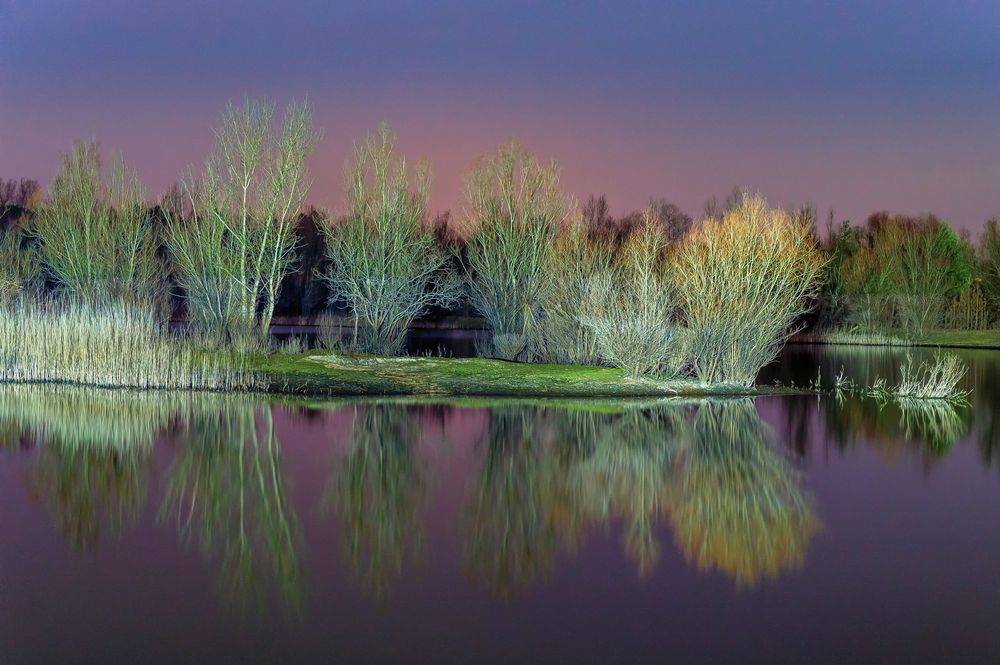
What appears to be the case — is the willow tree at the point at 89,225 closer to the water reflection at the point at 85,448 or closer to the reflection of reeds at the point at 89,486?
the water reflection at the point at 85,448

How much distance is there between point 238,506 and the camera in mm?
10023

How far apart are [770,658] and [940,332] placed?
146 feet

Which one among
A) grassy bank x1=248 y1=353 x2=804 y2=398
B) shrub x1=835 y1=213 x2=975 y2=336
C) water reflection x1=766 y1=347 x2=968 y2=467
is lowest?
water reflection x1=766 y1=347 x2=968 y2=467

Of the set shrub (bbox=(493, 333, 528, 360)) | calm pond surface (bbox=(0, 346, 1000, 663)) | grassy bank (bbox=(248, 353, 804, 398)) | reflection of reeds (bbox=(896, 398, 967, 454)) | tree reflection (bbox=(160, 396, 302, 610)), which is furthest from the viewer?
shrub (bbox=(493, 333, 528, 360))

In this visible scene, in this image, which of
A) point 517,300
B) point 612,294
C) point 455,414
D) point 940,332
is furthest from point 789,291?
point 940,332

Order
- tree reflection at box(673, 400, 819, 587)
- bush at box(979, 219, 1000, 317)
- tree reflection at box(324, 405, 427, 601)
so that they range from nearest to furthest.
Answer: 1. tree reflection at box(324, 405, 427, 601)
2. tree reflection at box(673, 400, 819, 587)
3. bush at box(979, 219, 1000, 317)

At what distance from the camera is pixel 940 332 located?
45.9 metres

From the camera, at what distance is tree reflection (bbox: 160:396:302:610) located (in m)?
7.62

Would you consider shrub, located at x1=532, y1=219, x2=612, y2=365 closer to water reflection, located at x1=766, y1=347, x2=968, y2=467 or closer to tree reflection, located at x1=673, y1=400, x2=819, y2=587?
water reflection, located at x1=766, y1=347, x2=968, y2=467

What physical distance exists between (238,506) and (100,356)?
10109 mm

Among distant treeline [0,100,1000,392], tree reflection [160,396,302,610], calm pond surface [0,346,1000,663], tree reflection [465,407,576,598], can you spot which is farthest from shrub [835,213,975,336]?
tree reflection [160,396,302,610]

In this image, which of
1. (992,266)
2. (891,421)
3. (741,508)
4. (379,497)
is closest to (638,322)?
(891,421)

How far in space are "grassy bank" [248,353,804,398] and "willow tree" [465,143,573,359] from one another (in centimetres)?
770

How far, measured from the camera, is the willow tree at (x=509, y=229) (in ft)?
98.6
